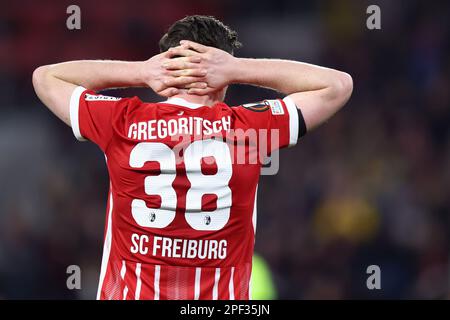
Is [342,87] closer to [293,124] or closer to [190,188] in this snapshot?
[293,124]

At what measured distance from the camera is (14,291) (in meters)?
7.71

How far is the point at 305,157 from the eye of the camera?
8.74 m

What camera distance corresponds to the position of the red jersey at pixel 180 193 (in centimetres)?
288

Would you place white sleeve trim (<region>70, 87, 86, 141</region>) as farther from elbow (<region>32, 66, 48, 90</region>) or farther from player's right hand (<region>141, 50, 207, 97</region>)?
player's right hand (<region>141, 50, 207, 97</region>)

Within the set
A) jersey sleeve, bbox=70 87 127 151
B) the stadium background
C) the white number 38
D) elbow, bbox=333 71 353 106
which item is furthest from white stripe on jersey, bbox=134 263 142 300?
the stadium background

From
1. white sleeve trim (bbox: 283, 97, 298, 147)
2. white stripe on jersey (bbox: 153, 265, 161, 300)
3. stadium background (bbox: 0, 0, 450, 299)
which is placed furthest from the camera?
stadium background (bbox: 0, 0, 450, 299)

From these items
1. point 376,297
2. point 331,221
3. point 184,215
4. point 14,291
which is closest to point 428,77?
point 331,221

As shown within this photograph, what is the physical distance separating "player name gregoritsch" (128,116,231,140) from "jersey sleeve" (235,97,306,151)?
3.5 inches

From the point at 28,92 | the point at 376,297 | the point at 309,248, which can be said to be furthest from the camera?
the point at 28,92

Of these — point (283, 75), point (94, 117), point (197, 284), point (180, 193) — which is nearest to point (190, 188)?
point (180, 193)

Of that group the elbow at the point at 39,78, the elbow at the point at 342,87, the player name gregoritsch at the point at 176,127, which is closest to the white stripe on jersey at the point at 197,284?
the player name gregoritsch at the point at 176,127

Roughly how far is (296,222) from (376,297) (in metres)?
1.23

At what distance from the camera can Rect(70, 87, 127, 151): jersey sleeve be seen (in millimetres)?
2953

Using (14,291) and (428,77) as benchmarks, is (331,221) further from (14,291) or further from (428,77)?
(14,291)
